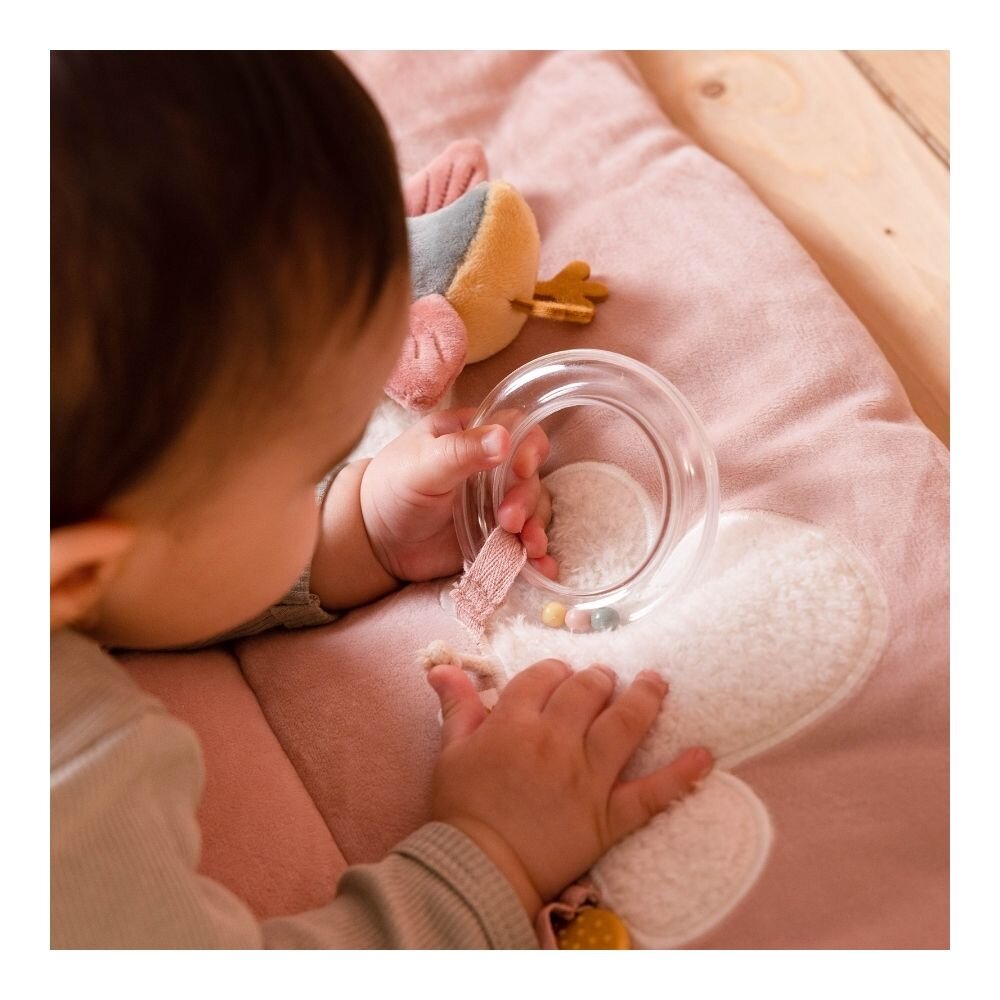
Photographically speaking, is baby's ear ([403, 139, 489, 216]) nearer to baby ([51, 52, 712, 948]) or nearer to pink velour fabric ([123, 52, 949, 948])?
pink velour fabric ([123, 52, 949, 948])

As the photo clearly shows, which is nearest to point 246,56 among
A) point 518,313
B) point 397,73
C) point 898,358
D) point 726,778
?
point 518,313

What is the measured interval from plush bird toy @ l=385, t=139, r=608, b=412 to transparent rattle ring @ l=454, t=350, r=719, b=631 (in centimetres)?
5

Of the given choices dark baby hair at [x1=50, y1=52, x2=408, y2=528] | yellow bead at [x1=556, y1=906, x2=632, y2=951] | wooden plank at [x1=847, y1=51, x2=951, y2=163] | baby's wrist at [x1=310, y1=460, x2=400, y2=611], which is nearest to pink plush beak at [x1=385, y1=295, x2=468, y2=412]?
baby's wrist at [x1=310, y1=460, x2=400, y2=611]

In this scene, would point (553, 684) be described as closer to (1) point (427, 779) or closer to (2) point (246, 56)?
(1) point (427, 779)

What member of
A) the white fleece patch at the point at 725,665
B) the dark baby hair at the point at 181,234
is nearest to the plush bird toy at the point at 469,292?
the white fleece patch at the point at 725,665

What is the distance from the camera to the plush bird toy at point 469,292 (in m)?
0.93

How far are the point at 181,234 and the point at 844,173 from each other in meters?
0.94

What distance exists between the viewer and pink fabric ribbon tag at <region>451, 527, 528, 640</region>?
2.93 feet

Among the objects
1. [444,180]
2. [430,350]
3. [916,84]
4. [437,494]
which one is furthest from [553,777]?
[916,84]

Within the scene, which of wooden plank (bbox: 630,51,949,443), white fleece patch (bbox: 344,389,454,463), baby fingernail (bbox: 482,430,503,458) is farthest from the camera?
wooden plank (bbox: 630,51,949,443)

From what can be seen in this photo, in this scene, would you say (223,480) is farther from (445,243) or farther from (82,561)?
(445,243)

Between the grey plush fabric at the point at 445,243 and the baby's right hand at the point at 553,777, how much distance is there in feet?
1.22

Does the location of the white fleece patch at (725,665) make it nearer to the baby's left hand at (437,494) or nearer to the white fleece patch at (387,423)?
the baby's left hand at (437,494)

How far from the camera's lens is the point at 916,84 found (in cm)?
127
